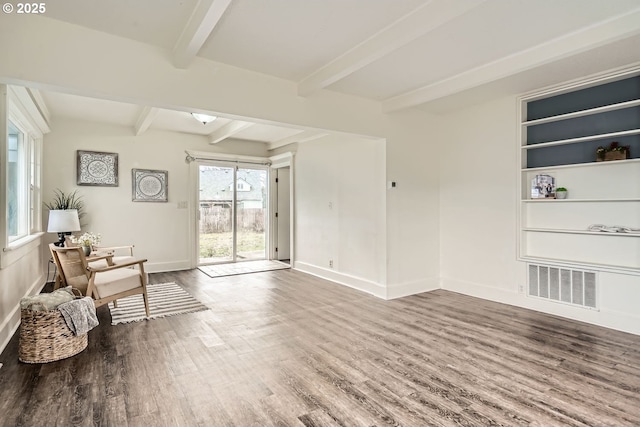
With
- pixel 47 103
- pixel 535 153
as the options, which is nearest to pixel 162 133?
pixel 47 103

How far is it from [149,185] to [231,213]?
165 centimetres

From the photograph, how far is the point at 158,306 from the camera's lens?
Result: 4086 mm

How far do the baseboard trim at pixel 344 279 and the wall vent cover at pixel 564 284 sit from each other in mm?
1823

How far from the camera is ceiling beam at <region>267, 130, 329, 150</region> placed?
5.95 metres

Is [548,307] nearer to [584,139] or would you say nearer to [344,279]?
[584,139]

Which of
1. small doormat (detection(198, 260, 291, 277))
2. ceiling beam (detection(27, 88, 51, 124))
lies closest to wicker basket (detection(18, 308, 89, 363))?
ceiling beam (detection(27, 88, 51, 124))

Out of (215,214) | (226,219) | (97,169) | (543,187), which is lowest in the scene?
(226,219)

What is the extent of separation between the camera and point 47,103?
455 centimetres

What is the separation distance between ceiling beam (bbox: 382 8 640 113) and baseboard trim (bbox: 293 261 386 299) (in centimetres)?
249

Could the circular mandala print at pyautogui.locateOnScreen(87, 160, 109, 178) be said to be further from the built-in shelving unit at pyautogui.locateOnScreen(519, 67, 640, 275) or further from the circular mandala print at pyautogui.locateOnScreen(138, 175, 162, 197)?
the built-in shelving unit at pyautogui.locateOnScreen(519, 67, 640, 275)

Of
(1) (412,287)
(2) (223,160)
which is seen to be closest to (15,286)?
(2) (223,160)

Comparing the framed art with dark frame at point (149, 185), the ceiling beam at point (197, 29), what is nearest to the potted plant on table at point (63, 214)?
the framed art with dark frame at point (149, 185)

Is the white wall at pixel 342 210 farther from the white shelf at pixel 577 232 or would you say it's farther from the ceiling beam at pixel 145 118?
the ceiling beam at pixel 145 118

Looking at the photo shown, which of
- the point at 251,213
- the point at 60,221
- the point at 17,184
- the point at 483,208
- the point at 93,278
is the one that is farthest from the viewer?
the point at 251,213
